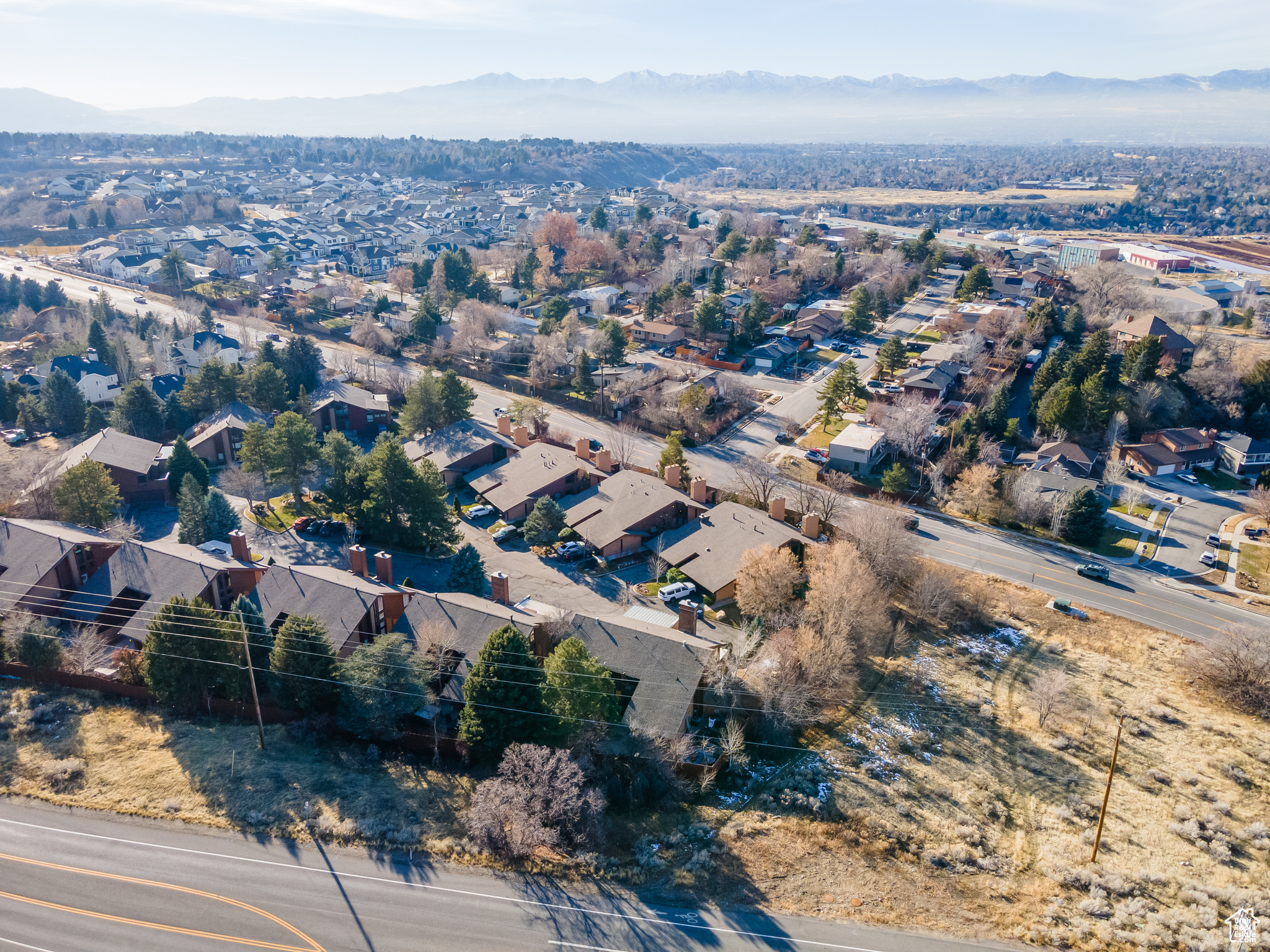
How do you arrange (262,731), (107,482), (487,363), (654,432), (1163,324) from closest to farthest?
(262,731), (107,482), (654,432), (1163,324), (487,363)

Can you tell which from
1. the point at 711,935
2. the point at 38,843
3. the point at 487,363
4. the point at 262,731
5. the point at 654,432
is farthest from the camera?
the point at 487,363

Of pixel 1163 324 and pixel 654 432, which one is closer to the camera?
pixel 654 432

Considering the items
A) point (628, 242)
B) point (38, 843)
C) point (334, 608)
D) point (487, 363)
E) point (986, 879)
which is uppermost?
point (628, 242)

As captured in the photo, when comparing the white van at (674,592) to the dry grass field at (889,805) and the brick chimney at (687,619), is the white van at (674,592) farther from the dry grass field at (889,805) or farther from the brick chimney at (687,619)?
the dry grass field at (889,805)

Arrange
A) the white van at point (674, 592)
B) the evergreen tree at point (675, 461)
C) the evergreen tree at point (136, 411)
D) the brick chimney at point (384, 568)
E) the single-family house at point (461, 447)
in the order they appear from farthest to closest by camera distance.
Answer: the evergreen tree at point (136, 411)
the single-family house at point (461, 447)
the evergreen tree at point (675, 461)
the white van at point (674, 592)
the brick chimney at point (384, 568)

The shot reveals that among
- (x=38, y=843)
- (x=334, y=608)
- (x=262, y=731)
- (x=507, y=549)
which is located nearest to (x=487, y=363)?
(x=507, y=549)

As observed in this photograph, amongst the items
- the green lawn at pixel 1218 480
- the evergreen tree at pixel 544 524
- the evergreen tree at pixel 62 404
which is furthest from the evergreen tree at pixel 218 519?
the green lawn at pixel 1218 480

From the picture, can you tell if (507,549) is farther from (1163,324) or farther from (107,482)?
(1163,324)
